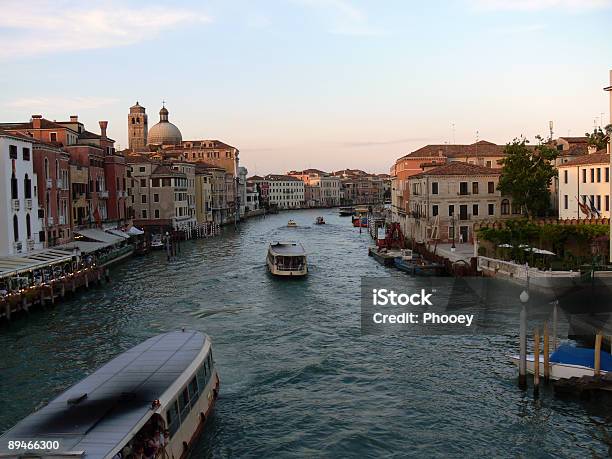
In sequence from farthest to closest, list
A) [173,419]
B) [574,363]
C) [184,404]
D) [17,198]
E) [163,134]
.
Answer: [163,134] < [17,198] < [574,363] < [184,404] < [173,419]

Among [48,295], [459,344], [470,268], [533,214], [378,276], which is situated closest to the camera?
[459,344]

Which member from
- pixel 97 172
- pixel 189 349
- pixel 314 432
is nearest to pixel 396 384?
pixel 314 432

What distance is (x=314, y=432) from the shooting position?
479 inches

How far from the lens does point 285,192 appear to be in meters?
142

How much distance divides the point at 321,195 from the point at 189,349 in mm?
138779

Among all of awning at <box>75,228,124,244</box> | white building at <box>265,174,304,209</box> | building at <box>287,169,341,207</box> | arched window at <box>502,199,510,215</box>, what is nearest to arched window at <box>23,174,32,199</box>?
awning at <box>75,228,124,244</box>

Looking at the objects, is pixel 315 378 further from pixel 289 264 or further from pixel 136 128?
pixel 136 128

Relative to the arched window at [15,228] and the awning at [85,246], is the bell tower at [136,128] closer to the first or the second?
the awning at [85,246]

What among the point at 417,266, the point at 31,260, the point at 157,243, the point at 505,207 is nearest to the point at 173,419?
the point at 31,260

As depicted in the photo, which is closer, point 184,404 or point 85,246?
point 184,404

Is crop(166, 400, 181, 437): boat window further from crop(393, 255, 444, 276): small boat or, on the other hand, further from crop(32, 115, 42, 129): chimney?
crop(32, 115, 42, 129): chimney

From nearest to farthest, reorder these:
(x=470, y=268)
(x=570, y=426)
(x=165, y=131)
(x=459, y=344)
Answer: (x=570, y=426) < (x=459, y=344) < (x=470, y=268) < (x=165, y=131)

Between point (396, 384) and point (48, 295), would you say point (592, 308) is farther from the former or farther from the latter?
point (48, 295)

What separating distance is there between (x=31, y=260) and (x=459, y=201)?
2256cm
